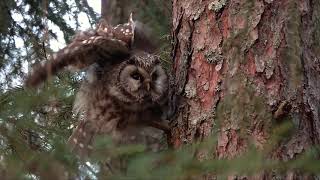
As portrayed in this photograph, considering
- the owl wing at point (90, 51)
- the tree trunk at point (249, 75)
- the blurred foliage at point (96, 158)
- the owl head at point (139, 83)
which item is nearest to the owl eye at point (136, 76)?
the owl head at point (139, 83)

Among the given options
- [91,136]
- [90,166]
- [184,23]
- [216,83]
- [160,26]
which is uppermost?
[160,26]

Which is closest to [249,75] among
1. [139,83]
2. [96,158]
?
[139,83]

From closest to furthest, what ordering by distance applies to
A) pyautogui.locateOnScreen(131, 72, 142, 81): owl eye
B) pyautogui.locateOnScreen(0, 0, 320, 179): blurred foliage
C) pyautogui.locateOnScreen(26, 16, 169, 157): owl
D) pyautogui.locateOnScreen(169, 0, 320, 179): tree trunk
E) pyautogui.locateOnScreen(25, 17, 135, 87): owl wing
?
1. pyautogui.locateOnScreen(0, 0, 320, 179): blurred foliage
2. pyautogui.locateOnScreen(169, 0, 320, 179): tree trunk
3. pyautogui.locateOnScreen(25, 17, 135, 87): owl wing
4. pyautogui.locateOnScreen(26, 16, 169, 157): owl
5. pyautogui.locateOnScreen(131, 72, 142, 81): owl eye

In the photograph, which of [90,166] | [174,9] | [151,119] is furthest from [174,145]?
[90,166]

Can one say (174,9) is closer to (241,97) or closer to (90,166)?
(241,97)

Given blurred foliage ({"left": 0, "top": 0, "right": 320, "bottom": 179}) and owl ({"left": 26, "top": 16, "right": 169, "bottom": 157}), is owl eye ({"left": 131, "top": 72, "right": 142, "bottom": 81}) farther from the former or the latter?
blurred foliage ({"left": 0, "top": 0, "right": 320, "bottom": 179})

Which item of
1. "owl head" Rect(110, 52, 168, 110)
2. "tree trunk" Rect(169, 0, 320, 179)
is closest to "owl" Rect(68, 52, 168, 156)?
"owl head" Rect(110, 52, 168, 110)

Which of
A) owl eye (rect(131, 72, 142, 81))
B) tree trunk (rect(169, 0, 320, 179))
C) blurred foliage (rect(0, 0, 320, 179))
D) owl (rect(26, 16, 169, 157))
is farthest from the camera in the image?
owl eye (rect(131, 72, 142, 81))

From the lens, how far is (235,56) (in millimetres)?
2439

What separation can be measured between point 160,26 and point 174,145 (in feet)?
5.21

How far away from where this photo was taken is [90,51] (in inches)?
105

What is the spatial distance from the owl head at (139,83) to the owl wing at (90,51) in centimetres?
8

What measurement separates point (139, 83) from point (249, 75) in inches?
26.9

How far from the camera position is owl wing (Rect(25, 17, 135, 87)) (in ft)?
8.11
